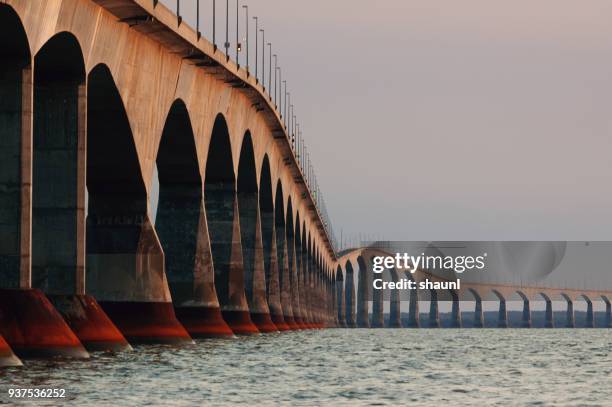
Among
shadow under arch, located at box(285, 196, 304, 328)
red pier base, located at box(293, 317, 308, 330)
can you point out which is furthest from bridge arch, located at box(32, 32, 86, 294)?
red pier base, located at box(293, 317, 308, 330)

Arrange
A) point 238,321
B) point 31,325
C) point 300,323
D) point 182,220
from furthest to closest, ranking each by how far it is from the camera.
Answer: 1. point 300,323
2. point 238,321
3. point 182,220
4. point 31,325

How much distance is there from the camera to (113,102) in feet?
152

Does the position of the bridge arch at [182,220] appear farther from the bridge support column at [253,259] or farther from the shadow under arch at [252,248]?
the bridge support column at [253,259]

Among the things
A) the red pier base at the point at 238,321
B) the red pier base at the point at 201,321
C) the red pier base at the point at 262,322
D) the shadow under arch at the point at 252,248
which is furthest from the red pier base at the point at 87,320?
the shadow under arch at the point at 252,248

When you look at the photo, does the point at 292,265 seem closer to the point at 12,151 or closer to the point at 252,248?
the point at 252,248

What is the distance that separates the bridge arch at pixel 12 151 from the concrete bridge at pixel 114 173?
0.11 feet

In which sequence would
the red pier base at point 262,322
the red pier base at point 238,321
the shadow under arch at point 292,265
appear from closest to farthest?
the red pier base at point 238,321 → the red pier base at point 262,322 → the shadow under arch at point 292,265

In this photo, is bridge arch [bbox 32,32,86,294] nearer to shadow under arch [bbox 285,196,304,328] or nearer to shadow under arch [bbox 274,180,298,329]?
shadow under arch [bbox 274,180,298,329]

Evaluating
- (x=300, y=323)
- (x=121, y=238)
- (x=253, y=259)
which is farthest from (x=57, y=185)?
(x=300, y=323)

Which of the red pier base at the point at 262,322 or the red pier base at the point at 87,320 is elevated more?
the red pier base at the point at 87,320

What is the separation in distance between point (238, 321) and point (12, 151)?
37.2 meters

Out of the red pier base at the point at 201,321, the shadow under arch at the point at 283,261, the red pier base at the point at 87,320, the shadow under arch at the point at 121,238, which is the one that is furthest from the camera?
the shadow under arch at the point at 283,261

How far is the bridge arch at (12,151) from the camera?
3325 cm

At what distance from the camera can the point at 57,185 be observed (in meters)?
39.3
